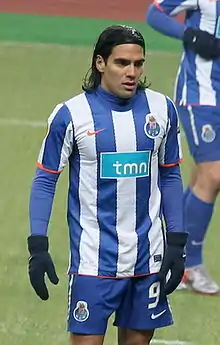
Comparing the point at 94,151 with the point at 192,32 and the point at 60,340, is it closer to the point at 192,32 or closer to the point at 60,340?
the point at 60,340

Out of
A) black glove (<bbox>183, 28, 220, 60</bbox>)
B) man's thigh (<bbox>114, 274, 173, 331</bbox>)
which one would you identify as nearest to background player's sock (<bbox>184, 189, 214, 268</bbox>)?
black glove (<bbox>183, 28, 220, 60</bbox>)

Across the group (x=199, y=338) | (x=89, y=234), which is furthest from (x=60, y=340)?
(x=89, y=234)

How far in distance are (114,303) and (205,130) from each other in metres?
2.03

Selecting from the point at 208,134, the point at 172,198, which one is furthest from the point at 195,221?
the point at 172,198

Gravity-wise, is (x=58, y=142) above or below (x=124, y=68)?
below

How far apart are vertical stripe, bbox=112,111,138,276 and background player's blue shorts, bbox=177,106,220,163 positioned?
1.90 metres

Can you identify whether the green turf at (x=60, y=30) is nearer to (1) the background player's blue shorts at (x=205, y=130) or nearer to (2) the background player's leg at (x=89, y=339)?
(1) the background player's blue shorts at (x=205, y=130)

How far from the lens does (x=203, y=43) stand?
5980mm

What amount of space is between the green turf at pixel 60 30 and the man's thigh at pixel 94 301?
944cm

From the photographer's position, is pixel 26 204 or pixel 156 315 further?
pixel 26 204

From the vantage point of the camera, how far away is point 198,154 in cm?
609

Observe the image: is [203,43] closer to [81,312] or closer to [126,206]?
[126,206]

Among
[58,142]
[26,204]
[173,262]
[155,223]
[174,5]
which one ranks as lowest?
[26,204]

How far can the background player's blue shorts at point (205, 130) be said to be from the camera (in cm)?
601
